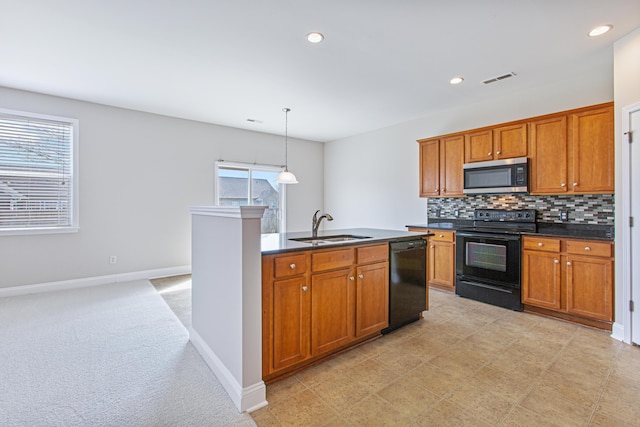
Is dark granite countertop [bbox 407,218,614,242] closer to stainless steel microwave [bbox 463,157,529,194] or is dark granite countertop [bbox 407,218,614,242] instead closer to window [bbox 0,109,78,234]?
stainless steel microwave [bbox 463,157,529,194]

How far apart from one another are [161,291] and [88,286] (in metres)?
1.16

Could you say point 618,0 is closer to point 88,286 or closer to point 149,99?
point 149,99

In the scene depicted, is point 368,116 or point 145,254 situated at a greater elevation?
point 368,116

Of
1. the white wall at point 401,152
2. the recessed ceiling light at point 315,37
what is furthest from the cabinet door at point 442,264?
the recessed ceiling light at point 315,37

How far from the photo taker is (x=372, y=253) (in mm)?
2600

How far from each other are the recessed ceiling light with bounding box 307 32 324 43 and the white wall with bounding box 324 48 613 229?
8.26 ft

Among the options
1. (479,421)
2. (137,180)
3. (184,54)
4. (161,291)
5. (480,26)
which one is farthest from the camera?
(137,180)

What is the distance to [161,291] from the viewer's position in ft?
13.8

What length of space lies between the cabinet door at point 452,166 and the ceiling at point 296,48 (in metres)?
0.62

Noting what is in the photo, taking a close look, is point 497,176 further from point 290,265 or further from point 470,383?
point 290,265

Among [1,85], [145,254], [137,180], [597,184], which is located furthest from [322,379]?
[1,85]

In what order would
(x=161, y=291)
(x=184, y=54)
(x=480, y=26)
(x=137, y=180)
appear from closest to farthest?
(x=480, y=26) → (x=184, y=54) → (x=161, y=291) → (x=137, y=180)

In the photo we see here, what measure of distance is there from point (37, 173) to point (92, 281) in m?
1.67

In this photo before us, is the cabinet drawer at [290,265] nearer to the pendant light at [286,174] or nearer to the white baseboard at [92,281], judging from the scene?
the pendant light at [286,174]
